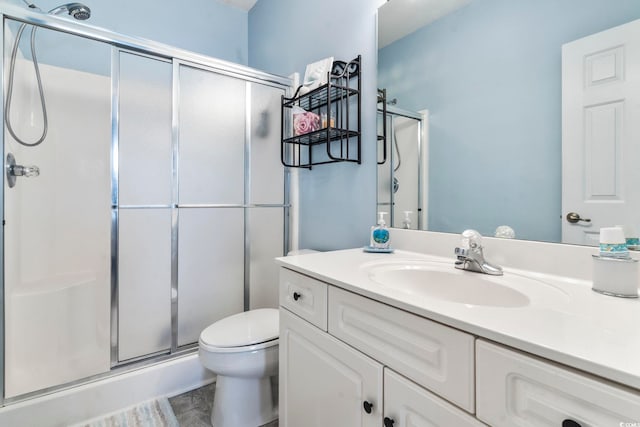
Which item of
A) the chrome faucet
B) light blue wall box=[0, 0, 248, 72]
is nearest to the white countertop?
the chrome faucet

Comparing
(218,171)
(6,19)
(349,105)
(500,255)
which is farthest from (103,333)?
(500,255)

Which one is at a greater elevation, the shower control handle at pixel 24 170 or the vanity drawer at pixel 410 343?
the shower control handle at pixel 24 170

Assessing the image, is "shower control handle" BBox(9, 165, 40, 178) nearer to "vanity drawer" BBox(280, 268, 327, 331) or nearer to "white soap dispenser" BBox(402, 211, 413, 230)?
"vanity drawer" BBox(280, 268, 327, 331)

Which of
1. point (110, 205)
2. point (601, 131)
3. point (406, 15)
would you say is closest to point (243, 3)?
point (406, 15)

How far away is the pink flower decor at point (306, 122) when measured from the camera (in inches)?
61.3

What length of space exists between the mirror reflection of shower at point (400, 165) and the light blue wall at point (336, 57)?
0.18 ft

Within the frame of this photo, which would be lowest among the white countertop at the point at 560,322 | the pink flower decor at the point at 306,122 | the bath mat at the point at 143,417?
the bath mat at the point at 143,417

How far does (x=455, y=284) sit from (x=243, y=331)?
0.95 metres

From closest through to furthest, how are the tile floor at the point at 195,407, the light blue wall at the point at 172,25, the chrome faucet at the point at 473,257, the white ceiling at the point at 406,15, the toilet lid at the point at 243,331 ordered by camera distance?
1. the chrome faucet at the point at 473,257
2. the white ceiling at the point at 406,15
3. the toilet lid at the point at 243,331
4. the tile floor at the point at 195,407
5. the light blue wall at the point at 172,25

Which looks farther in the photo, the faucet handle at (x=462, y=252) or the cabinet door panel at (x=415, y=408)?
the faucet handle at (x=462, y=252)

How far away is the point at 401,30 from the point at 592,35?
69 cm

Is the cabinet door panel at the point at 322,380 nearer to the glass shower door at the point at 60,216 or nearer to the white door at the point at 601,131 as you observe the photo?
the white door at the point at 601,131

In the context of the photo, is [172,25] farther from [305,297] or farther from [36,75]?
[305,297]

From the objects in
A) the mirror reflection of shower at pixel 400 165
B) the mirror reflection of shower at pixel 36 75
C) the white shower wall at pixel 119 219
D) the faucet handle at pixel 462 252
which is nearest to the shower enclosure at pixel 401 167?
the mirror reflection of shower at pixel 400 165
